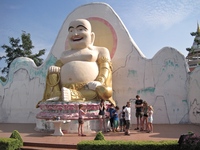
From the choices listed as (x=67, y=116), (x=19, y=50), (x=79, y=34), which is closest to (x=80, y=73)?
(x=79, y=34)

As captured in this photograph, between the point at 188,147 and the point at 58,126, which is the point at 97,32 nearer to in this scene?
the point at 58,126

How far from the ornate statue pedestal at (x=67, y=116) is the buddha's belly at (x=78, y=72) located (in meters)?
1.61

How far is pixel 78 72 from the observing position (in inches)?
412

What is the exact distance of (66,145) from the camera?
6324 millimetres

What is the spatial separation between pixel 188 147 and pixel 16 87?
38.3 feet

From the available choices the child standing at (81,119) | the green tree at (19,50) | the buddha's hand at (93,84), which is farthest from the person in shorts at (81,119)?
the green tree at (19,50)

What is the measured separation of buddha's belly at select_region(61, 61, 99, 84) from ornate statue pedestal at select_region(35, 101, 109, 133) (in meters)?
1.61

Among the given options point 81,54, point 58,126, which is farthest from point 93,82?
point 58,126

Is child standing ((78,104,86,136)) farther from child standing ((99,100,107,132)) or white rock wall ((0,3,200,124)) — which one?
white rock wall ((0,3,200,124))

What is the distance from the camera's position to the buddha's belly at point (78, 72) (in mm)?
10438

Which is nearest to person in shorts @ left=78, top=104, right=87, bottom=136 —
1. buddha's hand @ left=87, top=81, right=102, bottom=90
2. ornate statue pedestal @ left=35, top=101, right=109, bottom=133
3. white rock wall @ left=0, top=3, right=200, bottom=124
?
ornate statue pedestal @ left=35, top=101, right=109, bottom=133

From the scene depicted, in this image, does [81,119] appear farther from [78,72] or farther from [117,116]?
[78,72]

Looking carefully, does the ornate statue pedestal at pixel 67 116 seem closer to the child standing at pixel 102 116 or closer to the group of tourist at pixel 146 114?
the child standing at pixel 102 116

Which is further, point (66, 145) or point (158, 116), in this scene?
point (158, 116)
